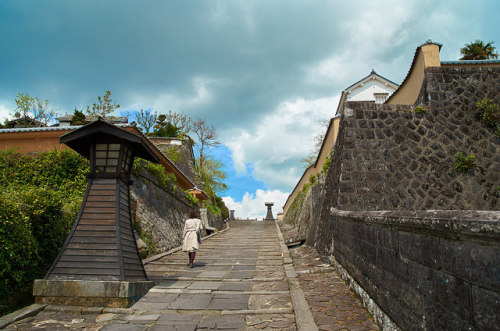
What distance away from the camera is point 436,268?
263 centimetres

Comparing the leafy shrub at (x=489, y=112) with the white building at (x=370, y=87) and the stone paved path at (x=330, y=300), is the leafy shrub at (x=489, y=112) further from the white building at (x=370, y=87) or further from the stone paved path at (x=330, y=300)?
the white building at (x=370, y=87)

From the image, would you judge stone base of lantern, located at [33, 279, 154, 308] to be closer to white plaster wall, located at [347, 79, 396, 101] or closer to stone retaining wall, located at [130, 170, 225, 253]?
stone retaining wall, located at [130, 170, 225, 253]

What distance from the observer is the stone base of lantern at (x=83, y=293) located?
5340 millimetres

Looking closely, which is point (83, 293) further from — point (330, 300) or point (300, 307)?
point (330, 300)

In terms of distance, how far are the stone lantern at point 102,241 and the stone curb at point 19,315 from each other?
233mm

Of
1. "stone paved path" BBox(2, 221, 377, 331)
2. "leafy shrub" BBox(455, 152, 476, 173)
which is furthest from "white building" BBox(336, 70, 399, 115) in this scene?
"stone paved path" BBox(2, 221, 377, 331)

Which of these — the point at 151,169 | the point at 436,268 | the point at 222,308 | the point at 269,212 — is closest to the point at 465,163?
the point at 436,268

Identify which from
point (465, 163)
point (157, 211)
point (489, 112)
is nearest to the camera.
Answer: point (465, 163)

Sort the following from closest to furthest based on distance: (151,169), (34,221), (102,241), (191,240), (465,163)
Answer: (102,241), (34,221), (465,163), (191,240), (151,169)

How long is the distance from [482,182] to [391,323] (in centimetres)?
723

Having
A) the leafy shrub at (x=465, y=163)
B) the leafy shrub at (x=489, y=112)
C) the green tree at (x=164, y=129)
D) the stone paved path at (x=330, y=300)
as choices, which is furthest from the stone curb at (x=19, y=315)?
the green tree at (x=164, y=129)

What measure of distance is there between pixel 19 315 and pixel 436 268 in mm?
5804

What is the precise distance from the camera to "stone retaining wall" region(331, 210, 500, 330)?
6.47 ft

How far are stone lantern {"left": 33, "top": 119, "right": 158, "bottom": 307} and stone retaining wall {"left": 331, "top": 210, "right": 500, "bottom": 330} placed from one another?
14.1 feet
